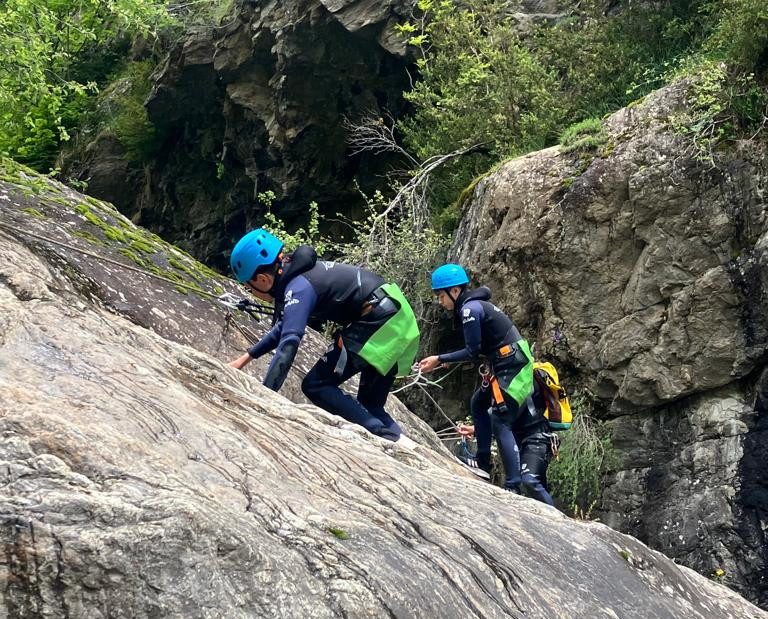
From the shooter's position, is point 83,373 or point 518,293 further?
point 518,293

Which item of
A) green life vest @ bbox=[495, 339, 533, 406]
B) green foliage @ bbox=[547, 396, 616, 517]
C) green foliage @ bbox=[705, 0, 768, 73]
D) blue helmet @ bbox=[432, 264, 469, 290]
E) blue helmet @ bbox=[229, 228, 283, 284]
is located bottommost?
green foliage @ bbox=[547, 396, 616, 517]

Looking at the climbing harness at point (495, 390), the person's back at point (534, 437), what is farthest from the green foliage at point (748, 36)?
the climbing harness at point (495, 390)

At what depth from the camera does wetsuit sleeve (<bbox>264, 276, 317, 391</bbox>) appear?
18.8 feet

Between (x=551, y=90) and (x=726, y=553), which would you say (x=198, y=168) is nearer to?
(x=551, y=90)

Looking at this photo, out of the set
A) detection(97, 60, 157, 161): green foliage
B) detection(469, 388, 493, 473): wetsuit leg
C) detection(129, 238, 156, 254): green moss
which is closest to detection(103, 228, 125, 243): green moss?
detection(129, 238, 156, 254): green moss

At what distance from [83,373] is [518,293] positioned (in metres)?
10.6

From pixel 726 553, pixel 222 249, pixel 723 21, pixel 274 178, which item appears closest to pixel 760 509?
pixel 726 553

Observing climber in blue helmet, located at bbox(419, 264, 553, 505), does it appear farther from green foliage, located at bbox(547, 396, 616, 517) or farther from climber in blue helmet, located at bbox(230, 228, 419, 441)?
green foliage, located at bbox(547, 396, 616, 517)

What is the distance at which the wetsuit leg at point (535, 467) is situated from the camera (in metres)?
8.24

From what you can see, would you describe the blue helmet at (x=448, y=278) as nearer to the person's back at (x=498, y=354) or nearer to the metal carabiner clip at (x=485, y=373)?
the person's back at (x=498, y=354)

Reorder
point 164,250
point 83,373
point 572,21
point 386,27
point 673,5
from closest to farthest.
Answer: point 83,373 < point 164,250 < point 673,5 < point 572,21 < point 386,27

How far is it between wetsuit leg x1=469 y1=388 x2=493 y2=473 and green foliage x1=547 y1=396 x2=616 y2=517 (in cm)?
→ 376

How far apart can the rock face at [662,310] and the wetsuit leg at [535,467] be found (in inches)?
157

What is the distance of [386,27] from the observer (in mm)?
19453
